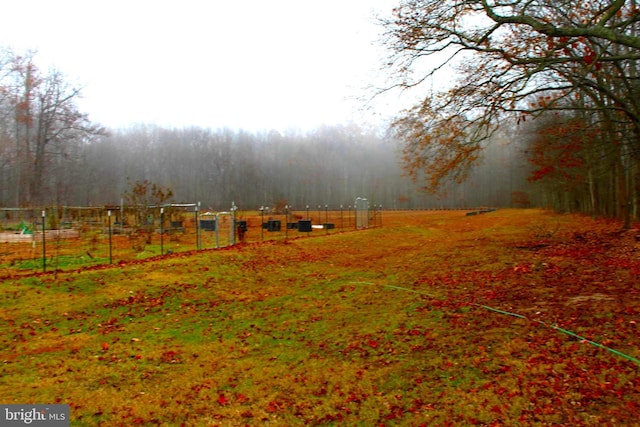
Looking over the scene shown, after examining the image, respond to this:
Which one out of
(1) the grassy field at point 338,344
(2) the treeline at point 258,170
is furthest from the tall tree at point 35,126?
(1) the grassy field at point 338,344

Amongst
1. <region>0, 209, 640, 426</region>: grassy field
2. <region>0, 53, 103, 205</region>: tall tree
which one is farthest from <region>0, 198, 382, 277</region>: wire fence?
<region>0, 53, 103, 205</region>: tall tree

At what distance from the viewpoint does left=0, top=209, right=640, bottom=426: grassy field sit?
4.21 m

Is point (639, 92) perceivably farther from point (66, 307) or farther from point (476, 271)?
point (66, 307)

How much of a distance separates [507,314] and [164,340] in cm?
521

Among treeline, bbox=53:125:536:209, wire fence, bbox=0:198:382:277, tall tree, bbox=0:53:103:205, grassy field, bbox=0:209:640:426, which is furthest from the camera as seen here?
treeline, bbox=53:125:536:209

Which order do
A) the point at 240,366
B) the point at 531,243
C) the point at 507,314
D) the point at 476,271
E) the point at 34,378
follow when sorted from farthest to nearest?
the point at 531,243
the point at 476,271
the point at 507,314
the point at 240,366
the point at 34,378

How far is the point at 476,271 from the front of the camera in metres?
10.3

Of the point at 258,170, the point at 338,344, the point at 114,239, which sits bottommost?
A: the point at 338,344

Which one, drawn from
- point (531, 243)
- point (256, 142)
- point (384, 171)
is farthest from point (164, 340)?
point (384, 171)

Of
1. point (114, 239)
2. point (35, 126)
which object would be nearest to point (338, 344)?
point (114, 239)

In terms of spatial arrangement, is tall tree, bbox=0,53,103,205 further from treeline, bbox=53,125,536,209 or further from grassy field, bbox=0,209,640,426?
grassy field, bbox=0,209,640,426

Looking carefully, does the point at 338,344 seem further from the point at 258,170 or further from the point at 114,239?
the point at 258,170

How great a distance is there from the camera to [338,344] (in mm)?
6250

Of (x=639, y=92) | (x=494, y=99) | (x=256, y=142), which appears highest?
(x=256, y=142)
